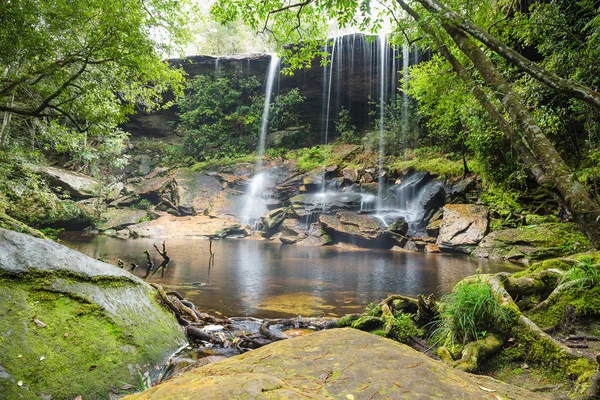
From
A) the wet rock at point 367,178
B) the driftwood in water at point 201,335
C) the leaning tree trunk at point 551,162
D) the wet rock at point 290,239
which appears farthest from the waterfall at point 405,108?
the driftwood in water at point 201,335

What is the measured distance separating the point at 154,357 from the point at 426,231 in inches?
633

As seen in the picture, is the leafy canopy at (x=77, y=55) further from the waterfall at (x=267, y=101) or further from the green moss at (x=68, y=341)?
the waterfall at (x=267, y=101)

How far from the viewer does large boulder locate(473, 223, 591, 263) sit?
10578 mm

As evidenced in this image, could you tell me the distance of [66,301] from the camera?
10.0 feet

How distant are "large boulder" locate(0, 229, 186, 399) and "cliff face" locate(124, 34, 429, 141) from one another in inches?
977

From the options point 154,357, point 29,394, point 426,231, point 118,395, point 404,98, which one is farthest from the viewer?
point 404,98

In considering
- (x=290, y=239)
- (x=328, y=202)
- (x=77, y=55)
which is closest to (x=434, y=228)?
(x=328, y=202)

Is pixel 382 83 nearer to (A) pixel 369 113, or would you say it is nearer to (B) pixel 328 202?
(A) pixel 369 113

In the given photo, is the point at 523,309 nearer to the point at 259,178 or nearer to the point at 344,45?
the point at 259,178

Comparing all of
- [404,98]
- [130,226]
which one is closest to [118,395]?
[130,226]

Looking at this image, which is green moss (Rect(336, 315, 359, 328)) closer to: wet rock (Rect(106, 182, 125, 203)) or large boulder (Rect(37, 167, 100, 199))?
large boulder (Rect(37, 167, 100, 199))

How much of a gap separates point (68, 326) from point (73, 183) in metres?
22.4

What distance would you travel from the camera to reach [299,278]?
932 cm

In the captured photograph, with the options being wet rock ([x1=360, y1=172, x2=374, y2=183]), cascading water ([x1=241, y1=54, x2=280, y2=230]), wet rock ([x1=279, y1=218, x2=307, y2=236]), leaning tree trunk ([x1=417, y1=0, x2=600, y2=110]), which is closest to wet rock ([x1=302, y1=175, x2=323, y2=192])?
wet rock ([x1=360, y1=172, x2=374, y2=183])
